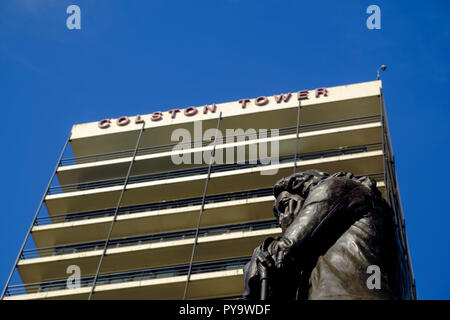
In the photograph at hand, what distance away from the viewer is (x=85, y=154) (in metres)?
44.8

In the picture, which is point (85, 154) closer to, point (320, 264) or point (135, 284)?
point (135, 284)

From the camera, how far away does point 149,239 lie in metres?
39.0

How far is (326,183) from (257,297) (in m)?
1.21

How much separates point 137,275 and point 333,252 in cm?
3276

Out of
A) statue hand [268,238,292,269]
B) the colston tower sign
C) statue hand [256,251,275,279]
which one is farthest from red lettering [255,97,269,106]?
statue hand [256,251,275,279]

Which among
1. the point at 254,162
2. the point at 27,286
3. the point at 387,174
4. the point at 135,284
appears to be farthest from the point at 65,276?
the point at 387,174

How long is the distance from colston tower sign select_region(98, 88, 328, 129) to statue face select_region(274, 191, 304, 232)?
35133 mm

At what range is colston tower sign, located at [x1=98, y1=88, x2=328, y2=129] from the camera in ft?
135

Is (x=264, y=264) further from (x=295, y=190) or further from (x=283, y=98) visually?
(x=283, y=98)

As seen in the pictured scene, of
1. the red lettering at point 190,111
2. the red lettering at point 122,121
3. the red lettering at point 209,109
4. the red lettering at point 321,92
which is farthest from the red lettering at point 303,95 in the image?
the red lettering at point 122,121

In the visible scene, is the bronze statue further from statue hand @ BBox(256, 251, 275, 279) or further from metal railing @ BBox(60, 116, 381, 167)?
A: metal railing @ BBox(60, 116, 381, 167)

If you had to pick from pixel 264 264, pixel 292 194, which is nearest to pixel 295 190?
pixel 292 194

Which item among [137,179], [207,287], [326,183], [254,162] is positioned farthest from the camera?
[137,179]
